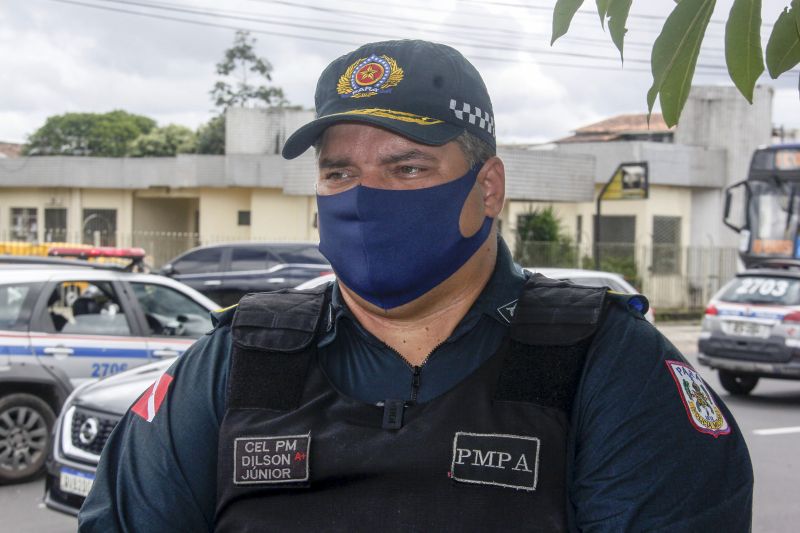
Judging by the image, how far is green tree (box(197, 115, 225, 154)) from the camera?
149ft

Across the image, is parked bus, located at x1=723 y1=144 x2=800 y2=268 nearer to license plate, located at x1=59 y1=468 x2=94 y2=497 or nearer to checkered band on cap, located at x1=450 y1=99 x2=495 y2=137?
license plate, located at x1=59 y1=468 x2=94 y2=497

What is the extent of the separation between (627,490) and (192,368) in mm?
856

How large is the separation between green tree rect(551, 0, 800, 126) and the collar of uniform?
1.69ft

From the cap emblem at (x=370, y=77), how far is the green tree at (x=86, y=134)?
63.3 meters

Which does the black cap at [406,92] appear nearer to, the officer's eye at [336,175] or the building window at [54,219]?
the officer's eye at [336,175]

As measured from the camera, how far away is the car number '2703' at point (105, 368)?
7.71 m

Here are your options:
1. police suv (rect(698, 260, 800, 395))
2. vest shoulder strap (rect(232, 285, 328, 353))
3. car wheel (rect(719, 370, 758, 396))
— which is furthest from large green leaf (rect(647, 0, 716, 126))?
car wheel (rect(719, 370, 758, 396))

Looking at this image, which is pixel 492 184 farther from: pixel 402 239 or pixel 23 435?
pixel 23 435

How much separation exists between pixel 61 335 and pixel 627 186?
16.1m

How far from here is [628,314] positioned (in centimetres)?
182

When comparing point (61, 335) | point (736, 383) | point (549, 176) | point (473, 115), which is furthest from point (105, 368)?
point (549, 176)

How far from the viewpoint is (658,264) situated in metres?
25.0

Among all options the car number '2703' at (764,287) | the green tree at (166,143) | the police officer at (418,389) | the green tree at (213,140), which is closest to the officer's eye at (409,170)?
the police officer at (418,389)

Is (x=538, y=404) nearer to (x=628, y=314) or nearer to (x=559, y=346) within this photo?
(x=559, y=346)
